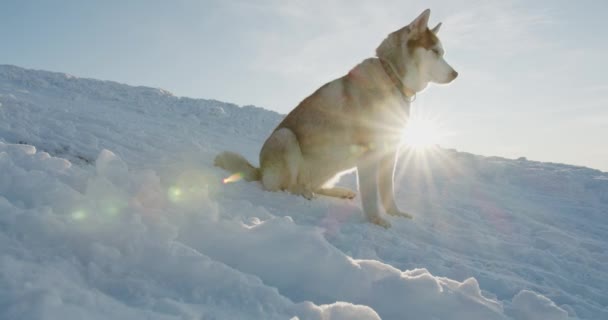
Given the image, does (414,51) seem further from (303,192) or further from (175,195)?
(175,195)

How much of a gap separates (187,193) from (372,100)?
3277 mm

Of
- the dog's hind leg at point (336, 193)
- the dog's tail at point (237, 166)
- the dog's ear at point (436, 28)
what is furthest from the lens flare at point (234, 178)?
the dog's ear at point (436, 28)

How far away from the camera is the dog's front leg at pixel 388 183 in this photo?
5160mm

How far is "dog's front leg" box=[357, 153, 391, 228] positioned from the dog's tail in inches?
50.8

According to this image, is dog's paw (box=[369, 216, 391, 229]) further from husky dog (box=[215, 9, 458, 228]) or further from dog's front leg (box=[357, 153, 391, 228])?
husky dog (box=[215, 9, 458, 228])

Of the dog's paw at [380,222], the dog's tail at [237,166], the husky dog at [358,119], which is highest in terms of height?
the husky dog at [358,119]

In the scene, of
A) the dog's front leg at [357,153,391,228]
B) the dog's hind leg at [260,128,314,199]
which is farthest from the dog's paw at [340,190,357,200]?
the dog's front leg at [357,153,391,228]

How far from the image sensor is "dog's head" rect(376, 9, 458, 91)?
489 cm

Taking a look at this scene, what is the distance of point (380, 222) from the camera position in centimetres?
432

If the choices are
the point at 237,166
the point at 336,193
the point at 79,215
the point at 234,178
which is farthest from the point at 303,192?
the point at 79,215

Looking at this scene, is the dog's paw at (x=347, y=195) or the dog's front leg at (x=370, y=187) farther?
the dog's paw at (x=347, y=195)

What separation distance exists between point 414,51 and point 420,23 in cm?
30

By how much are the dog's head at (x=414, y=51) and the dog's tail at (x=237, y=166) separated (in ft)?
6.41

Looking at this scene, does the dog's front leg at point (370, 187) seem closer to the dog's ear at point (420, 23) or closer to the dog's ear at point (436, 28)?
the dog's ear at point (420, 23)
